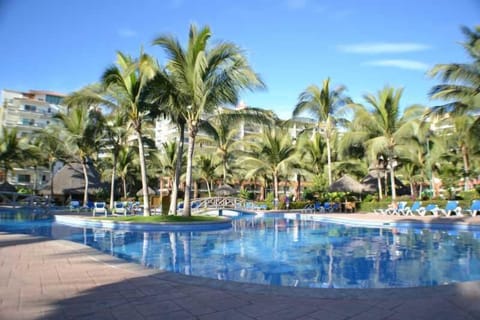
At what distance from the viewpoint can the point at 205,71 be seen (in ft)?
43.0

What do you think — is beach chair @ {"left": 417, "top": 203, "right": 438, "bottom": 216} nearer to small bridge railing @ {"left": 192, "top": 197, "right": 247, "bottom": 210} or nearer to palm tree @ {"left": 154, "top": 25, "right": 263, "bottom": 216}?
palm tree @ {"left": 154, "top": 25, "right": 263, "bottom": 216}

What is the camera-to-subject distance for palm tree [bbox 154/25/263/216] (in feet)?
42.2

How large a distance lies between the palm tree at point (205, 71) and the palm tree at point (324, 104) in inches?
457

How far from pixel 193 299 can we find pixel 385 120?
20.3 meters

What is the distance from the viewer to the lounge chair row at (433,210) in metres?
15.8

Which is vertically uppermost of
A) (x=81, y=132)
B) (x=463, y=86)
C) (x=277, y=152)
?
(x=463, y=86)

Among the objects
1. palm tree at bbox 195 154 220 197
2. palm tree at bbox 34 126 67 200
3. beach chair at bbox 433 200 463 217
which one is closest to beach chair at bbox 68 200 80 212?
palm tree at bbox 34 126 67 200

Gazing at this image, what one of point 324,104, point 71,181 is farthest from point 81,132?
point 324,104

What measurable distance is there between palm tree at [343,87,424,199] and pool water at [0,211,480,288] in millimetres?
9113

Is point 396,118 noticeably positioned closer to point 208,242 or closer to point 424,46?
point 424,46

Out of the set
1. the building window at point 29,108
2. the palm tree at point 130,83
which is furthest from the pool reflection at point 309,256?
the building window at point 29,108

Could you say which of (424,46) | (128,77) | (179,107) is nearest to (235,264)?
(179,107)

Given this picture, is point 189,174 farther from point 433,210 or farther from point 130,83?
point 433,210

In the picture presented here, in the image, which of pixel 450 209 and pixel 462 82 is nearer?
pixel 462 82
